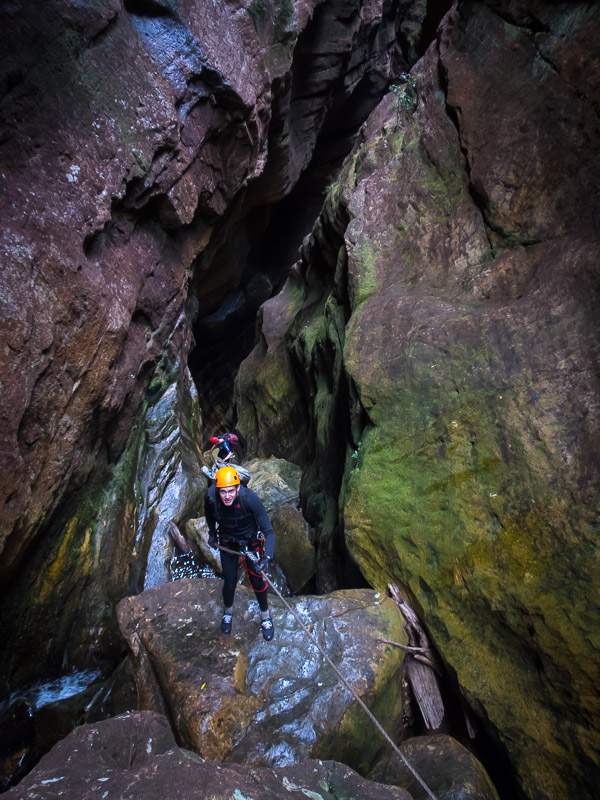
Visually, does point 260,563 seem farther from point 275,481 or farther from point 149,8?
point 149,8

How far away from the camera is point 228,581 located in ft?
15.9

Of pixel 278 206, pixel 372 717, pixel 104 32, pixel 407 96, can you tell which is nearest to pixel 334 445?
pixel 372 717

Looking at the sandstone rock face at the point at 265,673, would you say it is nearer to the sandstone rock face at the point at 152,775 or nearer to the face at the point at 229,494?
the sandstone rock face at the point at 152,775

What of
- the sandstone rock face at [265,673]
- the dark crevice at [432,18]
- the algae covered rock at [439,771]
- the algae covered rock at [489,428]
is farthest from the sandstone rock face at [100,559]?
the dark crevice at [432,18]

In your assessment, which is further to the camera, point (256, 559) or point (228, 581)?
point (228, 581)

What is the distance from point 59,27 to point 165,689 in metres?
7.54

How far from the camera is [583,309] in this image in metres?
4.97

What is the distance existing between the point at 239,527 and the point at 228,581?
0.65 meters

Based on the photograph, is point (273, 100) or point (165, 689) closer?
point (165, 689)

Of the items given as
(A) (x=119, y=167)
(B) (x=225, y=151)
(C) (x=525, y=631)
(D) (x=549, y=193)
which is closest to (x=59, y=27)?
(A) (x=119, y=167)

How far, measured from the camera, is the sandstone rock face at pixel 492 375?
4164 mm

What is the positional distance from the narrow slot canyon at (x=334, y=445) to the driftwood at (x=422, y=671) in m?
0.04

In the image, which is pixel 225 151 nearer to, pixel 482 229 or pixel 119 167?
pixel 119 167

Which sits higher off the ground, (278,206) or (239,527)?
(278,206)
